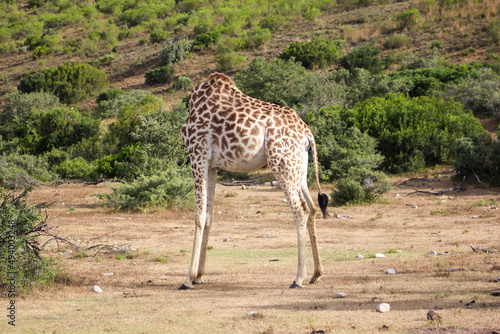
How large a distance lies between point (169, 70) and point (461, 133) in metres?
27.2

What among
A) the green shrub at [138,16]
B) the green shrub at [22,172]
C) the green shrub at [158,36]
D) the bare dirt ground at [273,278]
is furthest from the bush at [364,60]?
the green shrub at [138,16]

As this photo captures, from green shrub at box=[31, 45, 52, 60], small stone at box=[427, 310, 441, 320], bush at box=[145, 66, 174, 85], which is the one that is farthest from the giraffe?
green shrub at box=[31, 45, 52, 60]

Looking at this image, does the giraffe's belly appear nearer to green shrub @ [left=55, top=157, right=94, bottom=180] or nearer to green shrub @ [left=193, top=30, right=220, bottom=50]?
green shrub @ [left=55, top=157, right=94, bottom=180]

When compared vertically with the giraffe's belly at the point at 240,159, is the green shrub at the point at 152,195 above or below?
below

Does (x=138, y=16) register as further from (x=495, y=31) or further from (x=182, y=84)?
(x=495, y=31)

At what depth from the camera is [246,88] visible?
100 ft

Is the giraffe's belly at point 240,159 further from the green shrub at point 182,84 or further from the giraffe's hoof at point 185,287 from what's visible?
the green shrub at point 182,84

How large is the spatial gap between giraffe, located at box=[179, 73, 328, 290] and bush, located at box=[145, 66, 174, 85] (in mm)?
36735

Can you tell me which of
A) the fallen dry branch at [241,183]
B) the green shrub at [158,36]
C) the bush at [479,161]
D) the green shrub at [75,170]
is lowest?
the fallen dry branch at [241,183]

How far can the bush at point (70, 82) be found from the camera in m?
42.9

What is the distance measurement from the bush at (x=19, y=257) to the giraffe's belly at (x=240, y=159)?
246cm

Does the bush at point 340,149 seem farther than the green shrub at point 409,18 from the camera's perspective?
No

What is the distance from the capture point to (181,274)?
780 cm

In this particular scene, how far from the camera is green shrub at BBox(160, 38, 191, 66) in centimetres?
4538
